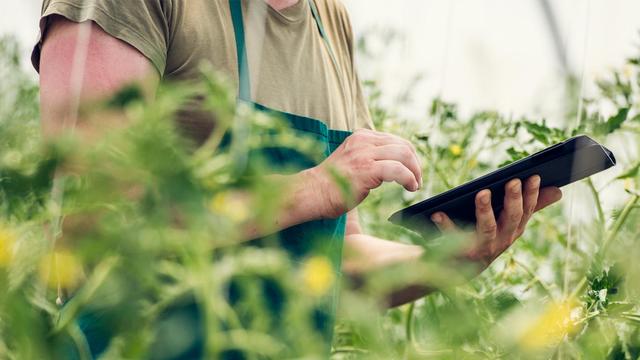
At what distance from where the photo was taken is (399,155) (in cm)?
83

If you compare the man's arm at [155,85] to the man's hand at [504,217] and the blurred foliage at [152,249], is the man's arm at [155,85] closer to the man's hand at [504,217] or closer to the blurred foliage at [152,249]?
the man's hand at [504,217]

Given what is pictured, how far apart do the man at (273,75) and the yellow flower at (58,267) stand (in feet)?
1.23

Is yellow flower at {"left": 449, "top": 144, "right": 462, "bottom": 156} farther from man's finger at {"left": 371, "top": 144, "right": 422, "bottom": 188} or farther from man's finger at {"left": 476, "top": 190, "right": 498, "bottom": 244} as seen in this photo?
man's finger at {"left": 371, "top": 144, "right": 422, "bottom": 188}

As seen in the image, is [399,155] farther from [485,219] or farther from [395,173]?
[485,219]

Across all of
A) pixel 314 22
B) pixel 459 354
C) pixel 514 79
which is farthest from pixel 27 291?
pixel 514 79

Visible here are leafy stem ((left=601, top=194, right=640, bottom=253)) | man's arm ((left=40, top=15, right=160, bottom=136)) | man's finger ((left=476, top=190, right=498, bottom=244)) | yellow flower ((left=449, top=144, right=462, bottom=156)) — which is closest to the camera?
man's arm ((left=40, top=15, right=160, bottom=136))

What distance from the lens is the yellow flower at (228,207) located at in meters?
0.32

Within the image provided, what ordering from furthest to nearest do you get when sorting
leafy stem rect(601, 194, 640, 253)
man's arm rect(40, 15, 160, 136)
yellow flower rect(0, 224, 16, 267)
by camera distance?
leafy stem rect(601, 194, 640, 253), man's arm rect(40, 15, 160, 136), yellow flower rect(0, 224, 16, 267)

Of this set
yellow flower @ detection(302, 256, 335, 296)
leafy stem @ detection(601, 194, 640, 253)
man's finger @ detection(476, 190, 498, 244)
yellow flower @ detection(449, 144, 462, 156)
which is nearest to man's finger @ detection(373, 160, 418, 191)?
man's finger @ detection(476, 190, 498, 244)

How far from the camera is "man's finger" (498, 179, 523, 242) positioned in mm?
886

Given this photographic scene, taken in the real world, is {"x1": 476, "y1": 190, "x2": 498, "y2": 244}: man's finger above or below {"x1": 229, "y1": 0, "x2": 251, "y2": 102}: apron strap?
below

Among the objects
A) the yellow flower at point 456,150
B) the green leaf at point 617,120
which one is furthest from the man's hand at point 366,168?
the yellow flower at point 456,150

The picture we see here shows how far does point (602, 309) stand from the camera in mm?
782

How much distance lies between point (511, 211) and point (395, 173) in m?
0.18
